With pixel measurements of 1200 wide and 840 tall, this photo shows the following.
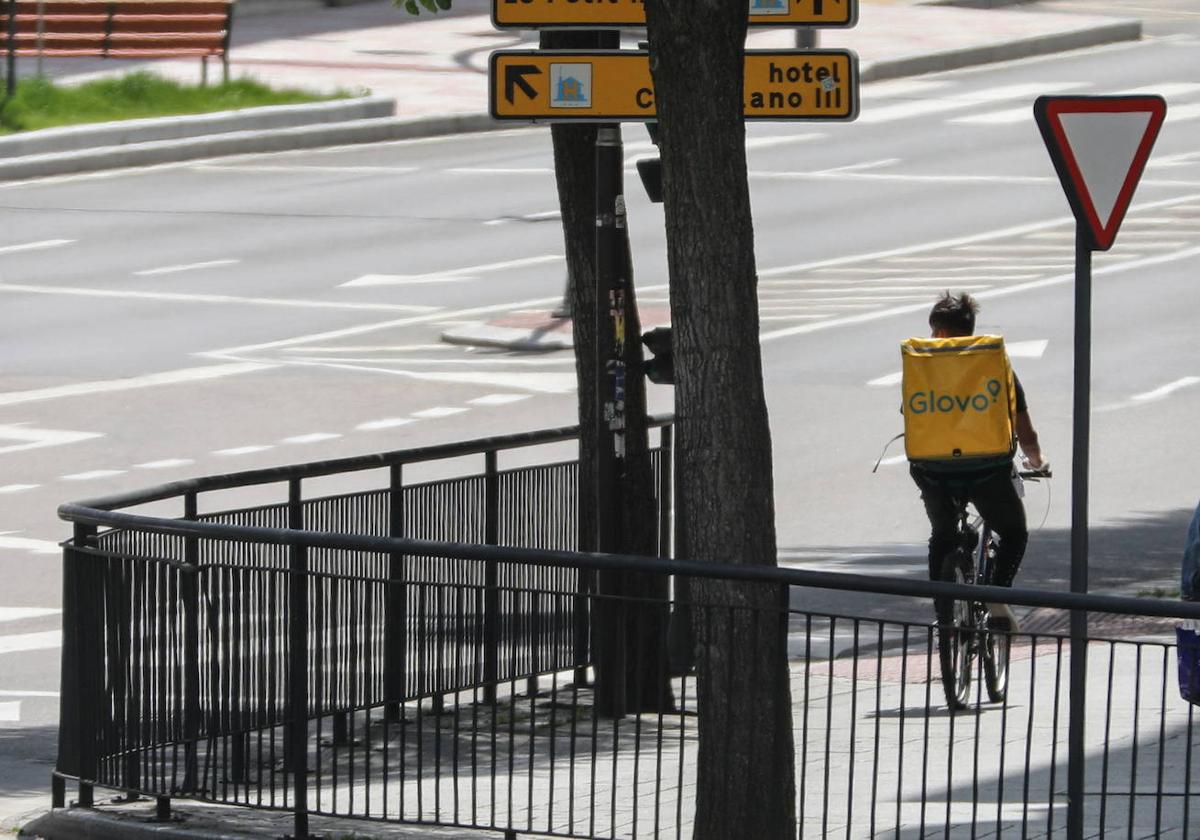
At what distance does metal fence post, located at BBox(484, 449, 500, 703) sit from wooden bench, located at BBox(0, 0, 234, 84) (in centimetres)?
2694

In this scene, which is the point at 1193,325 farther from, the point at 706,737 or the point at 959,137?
the point at 706,737

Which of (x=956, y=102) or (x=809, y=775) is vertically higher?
(x=956, y=102)

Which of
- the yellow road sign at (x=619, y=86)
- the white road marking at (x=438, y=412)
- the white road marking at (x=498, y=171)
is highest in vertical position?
the yellow road sign at (x=619, y=86)

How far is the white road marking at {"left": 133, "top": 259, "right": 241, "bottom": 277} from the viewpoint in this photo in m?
24.9

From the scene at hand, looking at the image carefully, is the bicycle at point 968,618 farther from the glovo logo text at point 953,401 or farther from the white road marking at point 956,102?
the white road marking at point 956,102

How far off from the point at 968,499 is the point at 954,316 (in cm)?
75

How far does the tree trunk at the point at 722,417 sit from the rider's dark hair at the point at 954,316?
3.29m

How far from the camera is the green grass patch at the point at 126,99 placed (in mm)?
33000

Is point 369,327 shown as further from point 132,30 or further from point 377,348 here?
point 132,30

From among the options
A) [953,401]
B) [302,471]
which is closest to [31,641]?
[302,471]

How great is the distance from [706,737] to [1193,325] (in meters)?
15.8

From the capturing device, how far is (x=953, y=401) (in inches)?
398

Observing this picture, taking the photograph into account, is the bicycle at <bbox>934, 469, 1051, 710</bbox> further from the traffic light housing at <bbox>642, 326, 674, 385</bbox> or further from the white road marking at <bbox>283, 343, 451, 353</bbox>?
the white road marking at <bbox>283, 343, 451, 353</bbox>

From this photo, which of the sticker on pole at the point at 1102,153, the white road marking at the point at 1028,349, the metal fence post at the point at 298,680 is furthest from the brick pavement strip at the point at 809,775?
the white road marking at the point at 1028,349
